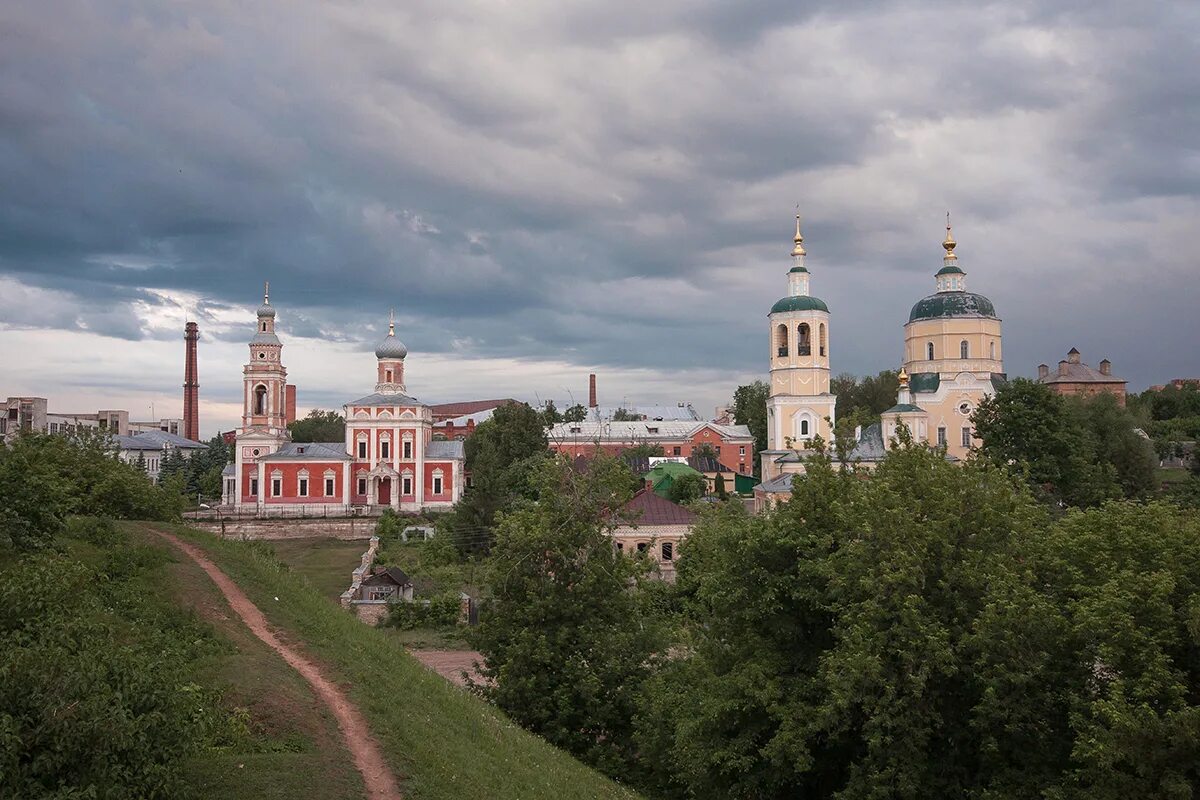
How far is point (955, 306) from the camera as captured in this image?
60969 millimetres

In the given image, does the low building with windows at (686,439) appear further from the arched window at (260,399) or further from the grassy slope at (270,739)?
the grassy slope at (270,739)

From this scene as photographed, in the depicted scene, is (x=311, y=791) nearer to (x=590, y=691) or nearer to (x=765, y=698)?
(x=765, y=698)

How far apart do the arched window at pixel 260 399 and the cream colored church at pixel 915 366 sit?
31324 mm

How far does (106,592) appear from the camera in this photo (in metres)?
15.0

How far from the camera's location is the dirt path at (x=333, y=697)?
10.8 meters

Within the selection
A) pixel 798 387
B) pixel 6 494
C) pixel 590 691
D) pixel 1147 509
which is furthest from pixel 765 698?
pixel 798 387

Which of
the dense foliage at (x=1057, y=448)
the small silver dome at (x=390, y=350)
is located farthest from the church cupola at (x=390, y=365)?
the dense foliage at (x=1057, y=448)

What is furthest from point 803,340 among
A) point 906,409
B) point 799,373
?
point 906,409

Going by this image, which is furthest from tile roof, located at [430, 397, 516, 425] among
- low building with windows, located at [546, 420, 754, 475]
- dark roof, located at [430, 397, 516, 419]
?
low building with windows, located at [546, 420, 754, 475]

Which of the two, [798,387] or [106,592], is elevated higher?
[798,387]

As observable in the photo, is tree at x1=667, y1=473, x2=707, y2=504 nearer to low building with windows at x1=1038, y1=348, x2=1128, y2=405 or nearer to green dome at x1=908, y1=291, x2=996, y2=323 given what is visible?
green dome at x1=908, y1=291, x2=996, y2=323

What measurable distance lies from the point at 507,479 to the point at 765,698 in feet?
123

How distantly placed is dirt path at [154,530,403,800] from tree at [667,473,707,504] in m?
35.5

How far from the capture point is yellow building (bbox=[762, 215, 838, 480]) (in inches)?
2359
